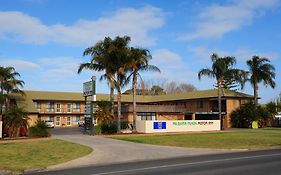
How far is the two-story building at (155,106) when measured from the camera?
176ft

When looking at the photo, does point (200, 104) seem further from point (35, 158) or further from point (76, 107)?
point (35, 158)

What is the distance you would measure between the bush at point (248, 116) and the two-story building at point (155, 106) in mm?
1501

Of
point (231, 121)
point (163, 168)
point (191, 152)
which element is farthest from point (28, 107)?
point (163, 168)

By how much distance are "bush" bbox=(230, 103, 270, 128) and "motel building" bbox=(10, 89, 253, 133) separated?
1524mm

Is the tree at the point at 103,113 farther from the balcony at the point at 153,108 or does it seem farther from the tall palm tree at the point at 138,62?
the balcony at the point at 153,108

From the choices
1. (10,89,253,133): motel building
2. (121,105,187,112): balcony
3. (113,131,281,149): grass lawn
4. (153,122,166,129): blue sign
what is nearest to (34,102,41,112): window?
(10,89,253,133): motel building

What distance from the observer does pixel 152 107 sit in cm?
5338

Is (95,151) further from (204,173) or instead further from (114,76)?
(114,76)

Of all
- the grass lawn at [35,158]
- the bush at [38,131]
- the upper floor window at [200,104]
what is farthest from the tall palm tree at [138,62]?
the upper floor window at [200,104]

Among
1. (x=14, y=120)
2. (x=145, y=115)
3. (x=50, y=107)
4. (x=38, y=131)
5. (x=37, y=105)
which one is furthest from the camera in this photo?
(x=50, y=107)

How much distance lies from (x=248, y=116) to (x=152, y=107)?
45.1 feet

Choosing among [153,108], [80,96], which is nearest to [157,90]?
[80,96]

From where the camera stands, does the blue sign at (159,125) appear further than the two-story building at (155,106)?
No

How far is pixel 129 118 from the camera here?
5288 centimetres
